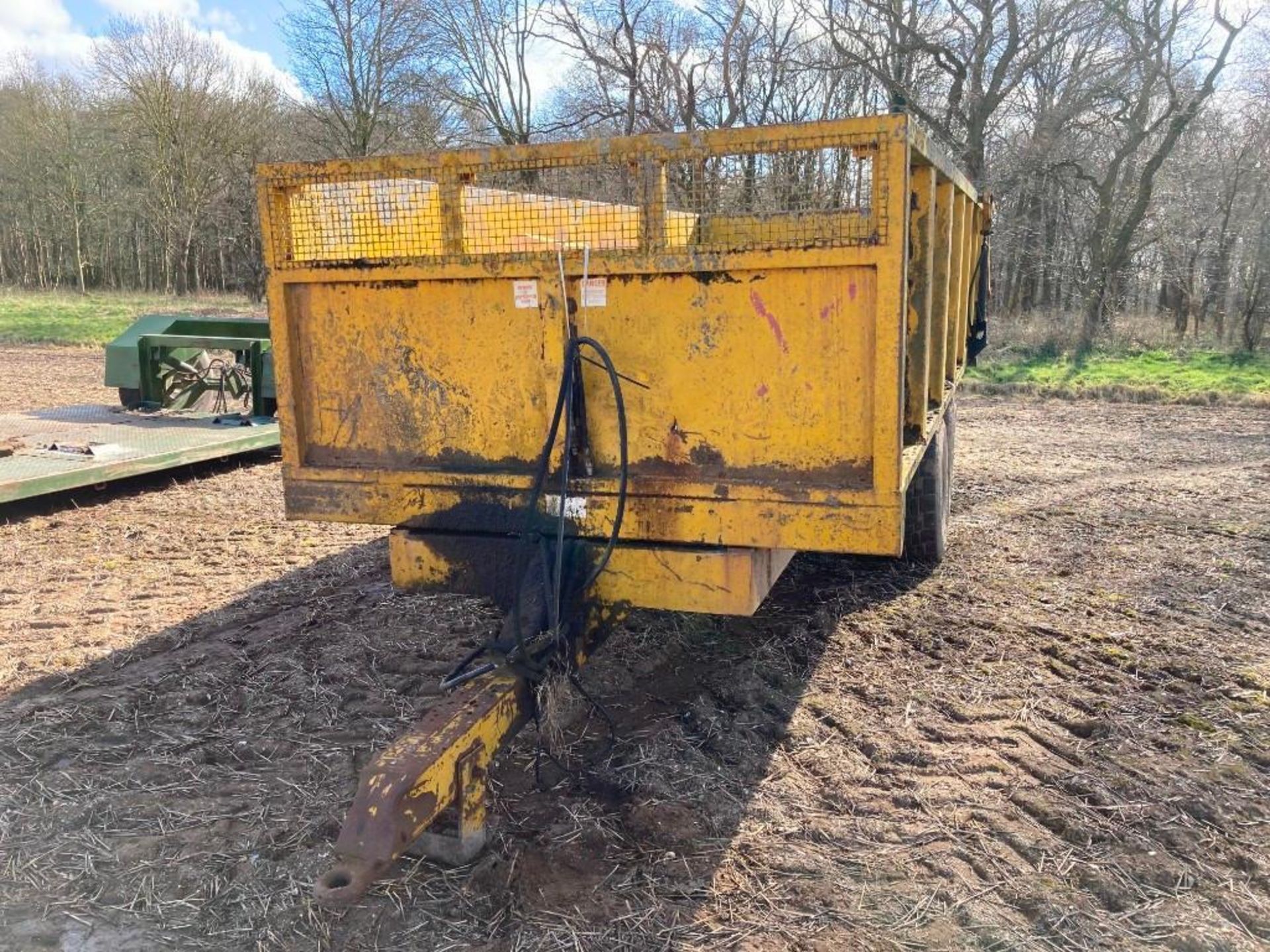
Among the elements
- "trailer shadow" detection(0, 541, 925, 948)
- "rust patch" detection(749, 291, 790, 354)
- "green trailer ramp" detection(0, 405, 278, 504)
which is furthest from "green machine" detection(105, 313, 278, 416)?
"rust patch" detection(749, 291, 790, 354)

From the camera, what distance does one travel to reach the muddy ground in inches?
102

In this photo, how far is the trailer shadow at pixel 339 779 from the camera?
2.60 metres

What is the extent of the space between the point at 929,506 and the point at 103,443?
6.09 m

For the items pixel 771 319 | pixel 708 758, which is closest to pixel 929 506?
pixel 708 758

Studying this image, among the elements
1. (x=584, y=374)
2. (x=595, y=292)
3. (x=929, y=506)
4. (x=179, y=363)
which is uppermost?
(x=595, y=292)

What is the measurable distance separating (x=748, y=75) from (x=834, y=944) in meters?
23.2

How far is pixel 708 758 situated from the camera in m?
3.41

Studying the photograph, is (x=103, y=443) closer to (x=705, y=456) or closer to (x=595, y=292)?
(x=595, y=292)

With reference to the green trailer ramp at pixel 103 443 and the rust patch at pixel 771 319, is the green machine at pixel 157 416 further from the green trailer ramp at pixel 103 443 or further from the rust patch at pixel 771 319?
the rust patch at pixel 771 319

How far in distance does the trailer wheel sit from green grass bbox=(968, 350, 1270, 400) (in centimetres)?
928

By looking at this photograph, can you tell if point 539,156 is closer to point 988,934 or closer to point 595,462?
point 595,462

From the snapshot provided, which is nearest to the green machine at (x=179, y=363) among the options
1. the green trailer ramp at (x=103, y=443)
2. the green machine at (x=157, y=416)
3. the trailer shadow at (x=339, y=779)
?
the green machine at (x=157, y=416)

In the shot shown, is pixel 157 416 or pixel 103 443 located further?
pixel 157 416

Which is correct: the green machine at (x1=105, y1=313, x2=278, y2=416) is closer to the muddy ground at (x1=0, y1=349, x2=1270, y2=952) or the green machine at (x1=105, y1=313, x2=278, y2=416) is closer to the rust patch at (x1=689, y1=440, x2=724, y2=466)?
the muddy ground at (x1=0, y1=349, x2=1270, y2=952)
